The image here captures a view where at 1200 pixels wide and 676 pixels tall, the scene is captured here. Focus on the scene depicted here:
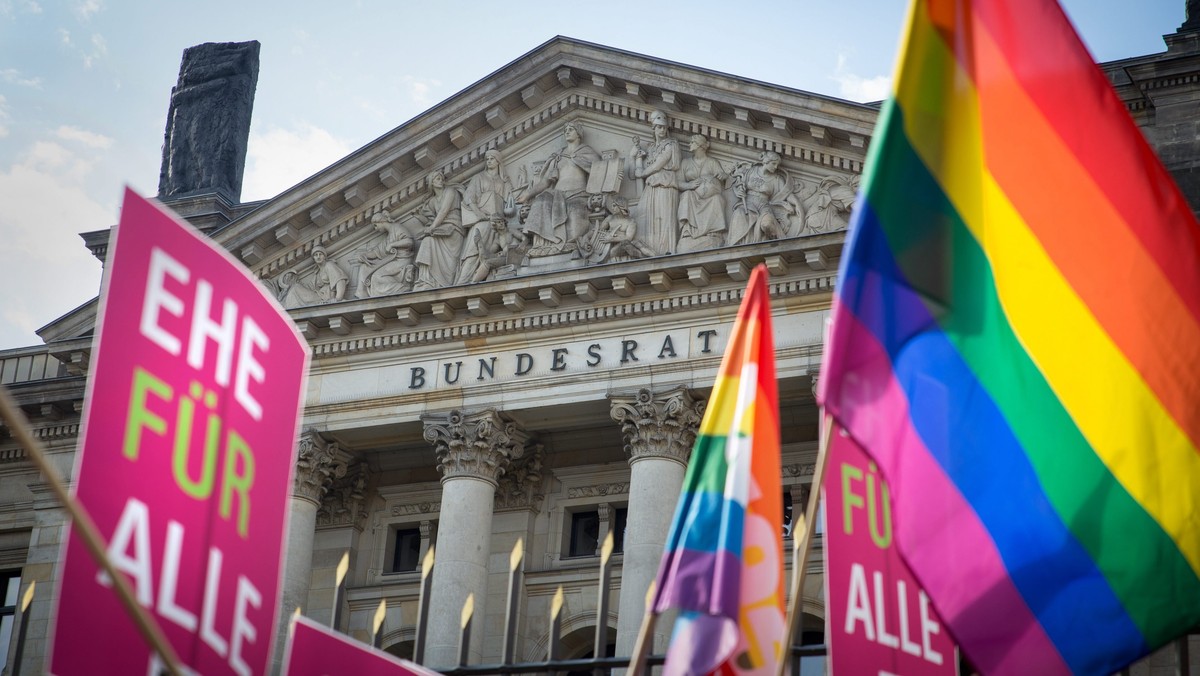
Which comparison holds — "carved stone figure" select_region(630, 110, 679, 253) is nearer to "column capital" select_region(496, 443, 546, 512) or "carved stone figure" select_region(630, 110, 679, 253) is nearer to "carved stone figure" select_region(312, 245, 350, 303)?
"column capital" select_region(496, 443, 546, 512)

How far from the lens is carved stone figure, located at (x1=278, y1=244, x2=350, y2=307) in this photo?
31375 mm

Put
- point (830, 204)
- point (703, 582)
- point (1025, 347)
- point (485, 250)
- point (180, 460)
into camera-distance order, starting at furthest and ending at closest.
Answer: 1. point (485, 250)
2. point (830, 204)
3. point (703, 582)
4. point (1025, 347)
5. point (180, 460)

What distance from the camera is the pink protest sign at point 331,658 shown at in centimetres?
1344

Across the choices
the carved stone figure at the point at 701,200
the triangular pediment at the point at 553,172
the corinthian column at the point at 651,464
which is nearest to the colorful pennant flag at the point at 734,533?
the corinthian column at the point at 651,464

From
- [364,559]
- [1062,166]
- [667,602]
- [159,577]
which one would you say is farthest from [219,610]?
[364,559]

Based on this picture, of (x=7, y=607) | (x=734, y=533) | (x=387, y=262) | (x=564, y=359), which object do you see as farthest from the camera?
(x=7, y=607)

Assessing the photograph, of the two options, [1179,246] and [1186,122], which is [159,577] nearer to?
[1179,246]

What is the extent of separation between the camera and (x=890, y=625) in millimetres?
14336

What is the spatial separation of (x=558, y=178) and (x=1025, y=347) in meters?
19.6

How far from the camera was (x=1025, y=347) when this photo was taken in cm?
1112

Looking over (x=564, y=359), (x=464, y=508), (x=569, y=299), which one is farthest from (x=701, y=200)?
(x=464, y=508)

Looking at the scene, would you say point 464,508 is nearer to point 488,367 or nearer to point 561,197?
point 488,367

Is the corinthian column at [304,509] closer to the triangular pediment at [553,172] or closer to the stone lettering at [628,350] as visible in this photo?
the triangular pediment at [553,172]

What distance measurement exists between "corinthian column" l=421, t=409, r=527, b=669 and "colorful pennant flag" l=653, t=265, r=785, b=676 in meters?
14.3
